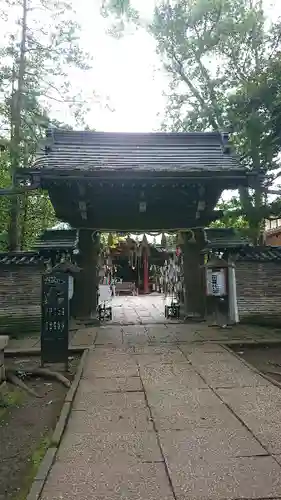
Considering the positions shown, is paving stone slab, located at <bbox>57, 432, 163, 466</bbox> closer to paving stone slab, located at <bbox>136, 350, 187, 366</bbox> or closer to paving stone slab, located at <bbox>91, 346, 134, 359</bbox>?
paving stone slab, located at <bbox>136, 350, 187, 366</bbox>

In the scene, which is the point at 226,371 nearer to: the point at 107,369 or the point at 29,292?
the point at 107,369

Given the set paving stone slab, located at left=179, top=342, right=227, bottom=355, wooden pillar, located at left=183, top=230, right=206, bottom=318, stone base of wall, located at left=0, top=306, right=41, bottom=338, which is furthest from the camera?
wooden pillar, located at left=183, top=230, right=206, bottom=318

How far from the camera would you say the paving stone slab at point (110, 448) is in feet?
11.8

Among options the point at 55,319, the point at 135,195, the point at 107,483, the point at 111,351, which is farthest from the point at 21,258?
the point at 107,483

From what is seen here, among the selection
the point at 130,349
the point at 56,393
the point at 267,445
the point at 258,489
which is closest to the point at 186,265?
A: the point at 130,349

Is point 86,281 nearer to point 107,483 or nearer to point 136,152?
point 136,152

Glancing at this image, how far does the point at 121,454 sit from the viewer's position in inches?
145

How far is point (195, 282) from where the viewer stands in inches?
490

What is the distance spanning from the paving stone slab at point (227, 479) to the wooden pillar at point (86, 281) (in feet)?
29.0

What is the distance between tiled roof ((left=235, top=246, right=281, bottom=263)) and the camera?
38.8 ft

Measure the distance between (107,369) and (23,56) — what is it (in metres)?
11.9

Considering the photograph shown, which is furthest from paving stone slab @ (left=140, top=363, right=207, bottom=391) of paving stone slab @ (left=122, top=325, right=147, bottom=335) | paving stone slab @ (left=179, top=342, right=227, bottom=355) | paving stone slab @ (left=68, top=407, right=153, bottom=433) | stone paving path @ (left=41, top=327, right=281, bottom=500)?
paving stone slab @ (left=122, top=325, right=147, bottom=335)

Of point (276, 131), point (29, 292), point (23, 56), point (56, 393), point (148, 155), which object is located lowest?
point (56, 393)

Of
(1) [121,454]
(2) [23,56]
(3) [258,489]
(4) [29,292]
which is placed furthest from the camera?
(2) [23,56]
